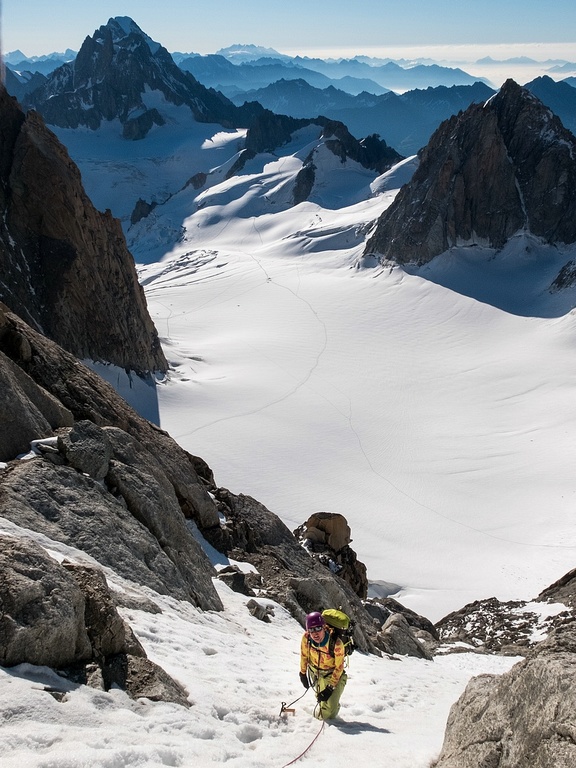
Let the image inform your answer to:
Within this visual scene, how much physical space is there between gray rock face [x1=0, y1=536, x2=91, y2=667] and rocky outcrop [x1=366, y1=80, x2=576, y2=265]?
6733cm

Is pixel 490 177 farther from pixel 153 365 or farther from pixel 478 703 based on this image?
pixel 478 703

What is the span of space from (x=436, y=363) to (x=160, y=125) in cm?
13414

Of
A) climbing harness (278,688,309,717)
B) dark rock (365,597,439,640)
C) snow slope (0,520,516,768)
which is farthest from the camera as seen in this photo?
dark rock (365,597,439,640)

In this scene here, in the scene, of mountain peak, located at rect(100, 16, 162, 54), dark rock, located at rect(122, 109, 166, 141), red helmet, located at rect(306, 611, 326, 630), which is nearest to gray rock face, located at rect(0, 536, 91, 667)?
red helmet, located at rect(306, 611, 326, 630)

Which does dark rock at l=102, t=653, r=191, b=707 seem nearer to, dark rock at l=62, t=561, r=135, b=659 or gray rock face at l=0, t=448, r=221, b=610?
dark rock at l=62, t=561, r=135, b=659

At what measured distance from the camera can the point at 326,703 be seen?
23.0ft

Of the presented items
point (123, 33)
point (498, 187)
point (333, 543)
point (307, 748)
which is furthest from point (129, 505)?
point (123, 33)

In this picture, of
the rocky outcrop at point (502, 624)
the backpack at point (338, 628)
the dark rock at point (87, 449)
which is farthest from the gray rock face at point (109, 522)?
the rocky outcrop at point (502, 624)

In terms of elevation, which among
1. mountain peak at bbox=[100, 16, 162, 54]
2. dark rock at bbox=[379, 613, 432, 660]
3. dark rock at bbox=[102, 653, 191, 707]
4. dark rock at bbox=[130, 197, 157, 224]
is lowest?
dark rock at bbox=[379, 613, 432, 660]

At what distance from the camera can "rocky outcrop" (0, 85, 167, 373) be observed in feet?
104

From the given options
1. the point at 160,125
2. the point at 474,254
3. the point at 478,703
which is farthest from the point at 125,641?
the point at 160,125

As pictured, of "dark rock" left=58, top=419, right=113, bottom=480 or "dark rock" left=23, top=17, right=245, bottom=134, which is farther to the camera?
"dark rock" left=23, top=17, right=245, bottom=134

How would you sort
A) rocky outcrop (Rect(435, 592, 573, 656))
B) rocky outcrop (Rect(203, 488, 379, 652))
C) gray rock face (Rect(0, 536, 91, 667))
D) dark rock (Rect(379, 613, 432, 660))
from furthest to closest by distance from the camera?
rocky outcrop (Rect(435, 592, 573, 656)) < dark rock (Rect(379, 613, 432, 660)) < rocky outcrop (Rect(203, 488, 379, 652)) < gray rock face (Rect(0, 536, 91, 667))

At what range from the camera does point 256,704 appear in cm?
673
